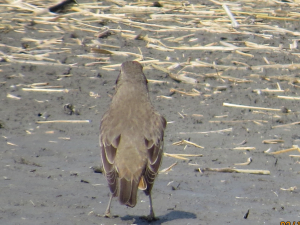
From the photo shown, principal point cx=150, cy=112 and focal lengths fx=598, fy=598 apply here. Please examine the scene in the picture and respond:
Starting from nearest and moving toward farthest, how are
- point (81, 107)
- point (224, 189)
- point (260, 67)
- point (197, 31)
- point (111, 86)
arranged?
point (224, 189), point (81, 107), point (111, 86), point (260, 67), point (197, 31)

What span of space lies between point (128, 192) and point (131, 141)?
2.13 feet

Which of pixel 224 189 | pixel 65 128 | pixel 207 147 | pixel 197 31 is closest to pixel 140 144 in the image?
pixel 224 189

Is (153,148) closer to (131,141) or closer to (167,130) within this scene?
(131,141)

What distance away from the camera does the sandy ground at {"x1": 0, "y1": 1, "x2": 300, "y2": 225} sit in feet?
17.9

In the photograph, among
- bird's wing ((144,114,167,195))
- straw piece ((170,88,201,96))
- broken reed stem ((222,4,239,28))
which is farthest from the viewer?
broken reed stem ((222,4,239,28))

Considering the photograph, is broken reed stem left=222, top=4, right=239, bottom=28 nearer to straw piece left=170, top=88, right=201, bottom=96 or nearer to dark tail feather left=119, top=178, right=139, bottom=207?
straw piece left=170, top=88, right=201, bottom=96

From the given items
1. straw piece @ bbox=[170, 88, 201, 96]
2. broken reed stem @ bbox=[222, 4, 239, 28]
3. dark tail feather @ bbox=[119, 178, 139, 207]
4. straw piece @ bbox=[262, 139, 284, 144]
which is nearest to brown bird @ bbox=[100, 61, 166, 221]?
dark tail feather @ bbox=[119, 178, 139, 207]

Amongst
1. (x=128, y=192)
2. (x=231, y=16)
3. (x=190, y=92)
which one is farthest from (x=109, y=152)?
(x=231, y=16)

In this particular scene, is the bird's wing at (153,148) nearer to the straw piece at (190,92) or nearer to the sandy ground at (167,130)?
the sandy ground at (167,130)

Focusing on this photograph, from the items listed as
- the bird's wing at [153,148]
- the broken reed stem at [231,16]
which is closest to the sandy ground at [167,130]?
the broken reed stem at [231,16]

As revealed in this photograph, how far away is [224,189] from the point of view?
5.91 metres

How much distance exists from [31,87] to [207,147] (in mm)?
2965

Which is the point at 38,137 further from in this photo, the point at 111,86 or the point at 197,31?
the point at 197,31

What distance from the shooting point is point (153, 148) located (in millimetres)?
5477
